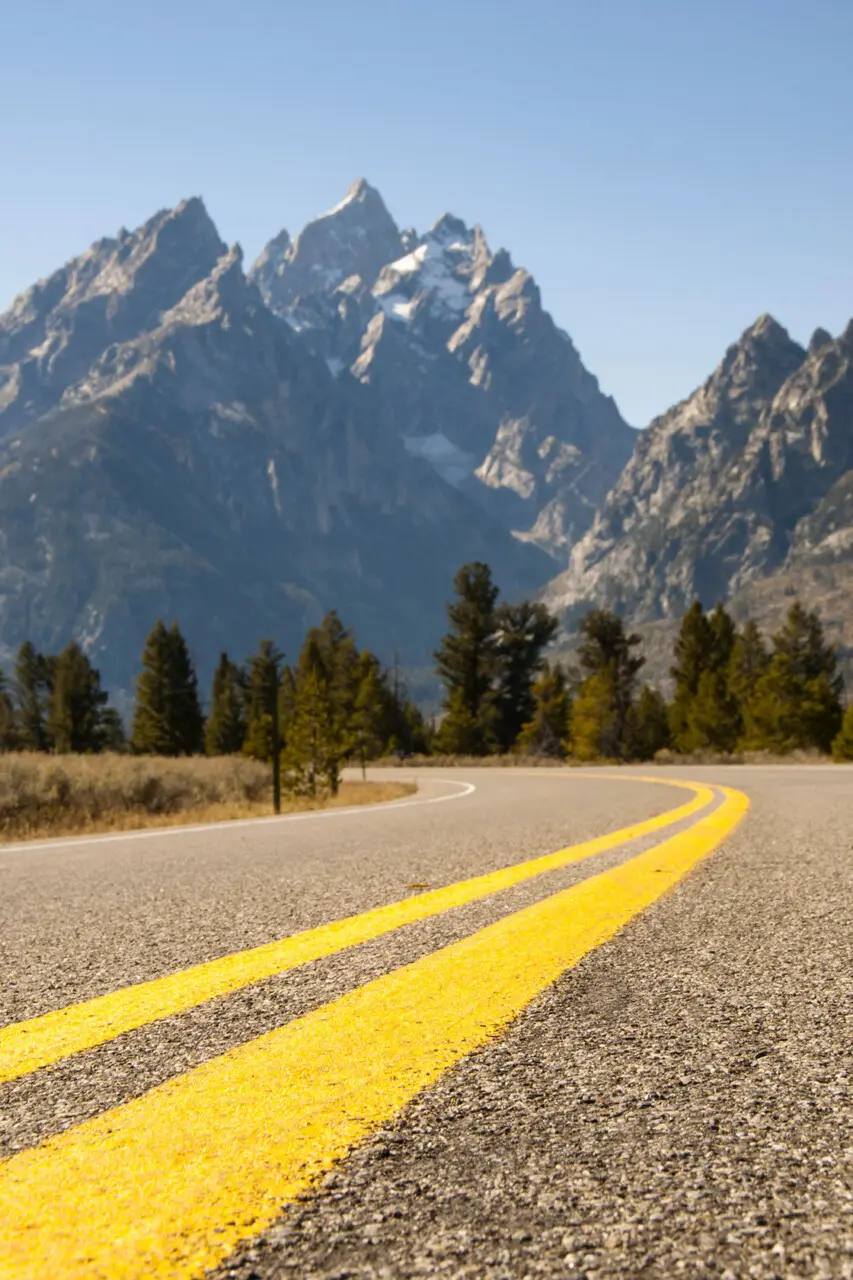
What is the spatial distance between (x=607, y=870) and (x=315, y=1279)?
4290 millimetres

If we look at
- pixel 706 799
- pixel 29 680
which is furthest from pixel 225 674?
pixel 706 799

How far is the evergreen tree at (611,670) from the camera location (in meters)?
55.6

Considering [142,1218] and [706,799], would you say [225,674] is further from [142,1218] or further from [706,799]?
[142,1218]

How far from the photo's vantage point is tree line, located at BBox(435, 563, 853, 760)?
178 feet

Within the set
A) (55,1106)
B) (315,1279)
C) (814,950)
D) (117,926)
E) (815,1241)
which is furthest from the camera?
(117,926)

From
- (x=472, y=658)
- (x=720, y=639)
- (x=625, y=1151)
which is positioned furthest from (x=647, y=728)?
(x=625, y=1151)

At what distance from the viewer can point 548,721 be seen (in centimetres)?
6009

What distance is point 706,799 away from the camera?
13625 millimetres

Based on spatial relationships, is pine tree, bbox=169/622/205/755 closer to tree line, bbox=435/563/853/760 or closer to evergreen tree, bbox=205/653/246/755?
evergreen tree, bbox=205/653/246/755

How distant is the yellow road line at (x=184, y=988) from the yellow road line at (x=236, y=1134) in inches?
14.6

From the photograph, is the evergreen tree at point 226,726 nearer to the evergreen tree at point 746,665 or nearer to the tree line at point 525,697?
the tree line at point 525,697

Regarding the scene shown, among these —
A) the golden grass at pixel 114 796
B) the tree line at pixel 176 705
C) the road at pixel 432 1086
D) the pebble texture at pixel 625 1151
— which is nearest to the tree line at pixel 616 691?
the tree line at pixel 176 705

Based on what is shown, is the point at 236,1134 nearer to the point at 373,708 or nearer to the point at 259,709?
the point at 373,708

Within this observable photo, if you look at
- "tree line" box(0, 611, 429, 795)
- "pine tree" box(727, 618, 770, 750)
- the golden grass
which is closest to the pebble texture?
the golden grass
